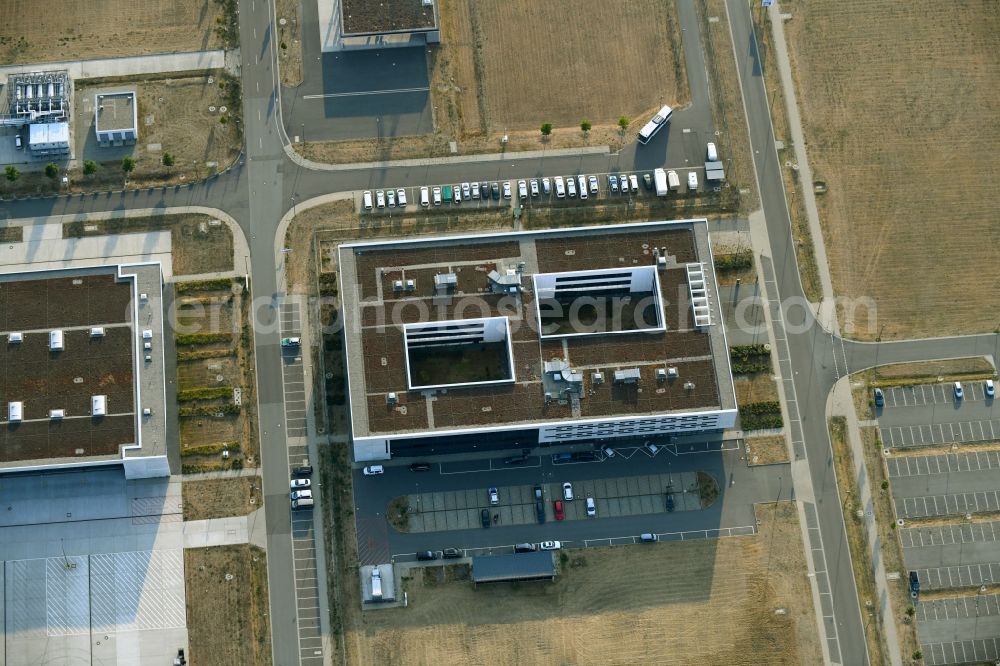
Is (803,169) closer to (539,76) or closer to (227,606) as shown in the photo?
(539,76)

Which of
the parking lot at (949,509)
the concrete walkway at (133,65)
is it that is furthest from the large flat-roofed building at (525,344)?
the concrete walkway at (133,65)

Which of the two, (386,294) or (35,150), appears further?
(35,150)

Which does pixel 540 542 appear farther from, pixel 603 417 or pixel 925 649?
pixel 925 649

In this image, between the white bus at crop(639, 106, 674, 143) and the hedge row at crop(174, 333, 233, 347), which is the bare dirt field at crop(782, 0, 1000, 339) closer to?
the white bus at crop(639, 106, 674, 143)

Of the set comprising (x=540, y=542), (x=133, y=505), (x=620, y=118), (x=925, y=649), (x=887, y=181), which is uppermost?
(x=620, y=118)

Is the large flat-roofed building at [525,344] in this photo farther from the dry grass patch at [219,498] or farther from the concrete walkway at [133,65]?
the concrete walkway at [133,65]

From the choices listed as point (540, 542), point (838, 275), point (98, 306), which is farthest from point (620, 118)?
point (98, 306)

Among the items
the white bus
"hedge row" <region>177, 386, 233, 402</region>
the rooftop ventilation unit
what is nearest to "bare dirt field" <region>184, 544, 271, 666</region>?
"hedge row" <region>177, 386, 233, 402</region>
